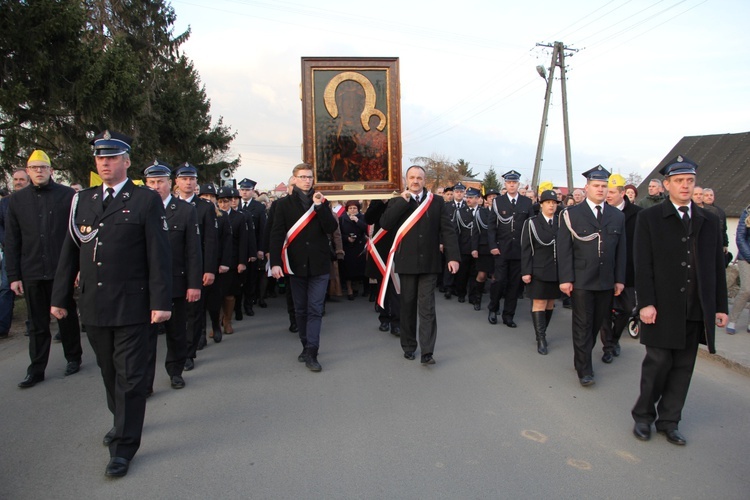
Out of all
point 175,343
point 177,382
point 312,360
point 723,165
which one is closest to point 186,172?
point 175,343

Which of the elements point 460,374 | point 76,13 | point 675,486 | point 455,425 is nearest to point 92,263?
point 455,425

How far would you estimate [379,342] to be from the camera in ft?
22.9

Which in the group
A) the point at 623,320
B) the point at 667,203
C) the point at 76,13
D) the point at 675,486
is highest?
the point at 76,13

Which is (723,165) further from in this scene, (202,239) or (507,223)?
(202,239)

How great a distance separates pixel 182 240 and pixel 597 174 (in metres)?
4.45

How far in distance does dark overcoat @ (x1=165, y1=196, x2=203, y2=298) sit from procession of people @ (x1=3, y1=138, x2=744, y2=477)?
0.6 inches

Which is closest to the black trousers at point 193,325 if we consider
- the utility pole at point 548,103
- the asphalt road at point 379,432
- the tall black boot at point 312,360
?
the asphalt road at point 379,432

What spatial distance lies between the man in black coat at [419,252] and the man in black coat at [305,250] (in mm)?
807

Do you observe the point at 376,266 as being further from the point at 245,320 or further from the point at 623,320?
the point at 623,320

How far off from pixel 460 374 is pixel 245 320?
4.32m

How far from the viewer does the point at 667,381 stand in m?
4.06

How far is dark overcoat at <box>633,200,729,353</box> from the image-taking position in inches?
155

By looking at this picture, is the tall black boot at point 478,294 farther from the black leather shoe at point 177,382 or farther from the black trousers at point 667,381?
the black leather shoe at point 177,382

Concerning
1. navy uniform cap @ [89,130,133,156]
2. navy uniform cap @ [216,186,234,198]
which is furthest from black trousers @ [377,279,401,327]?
navy uniform cap @ [89,130,133,156]
